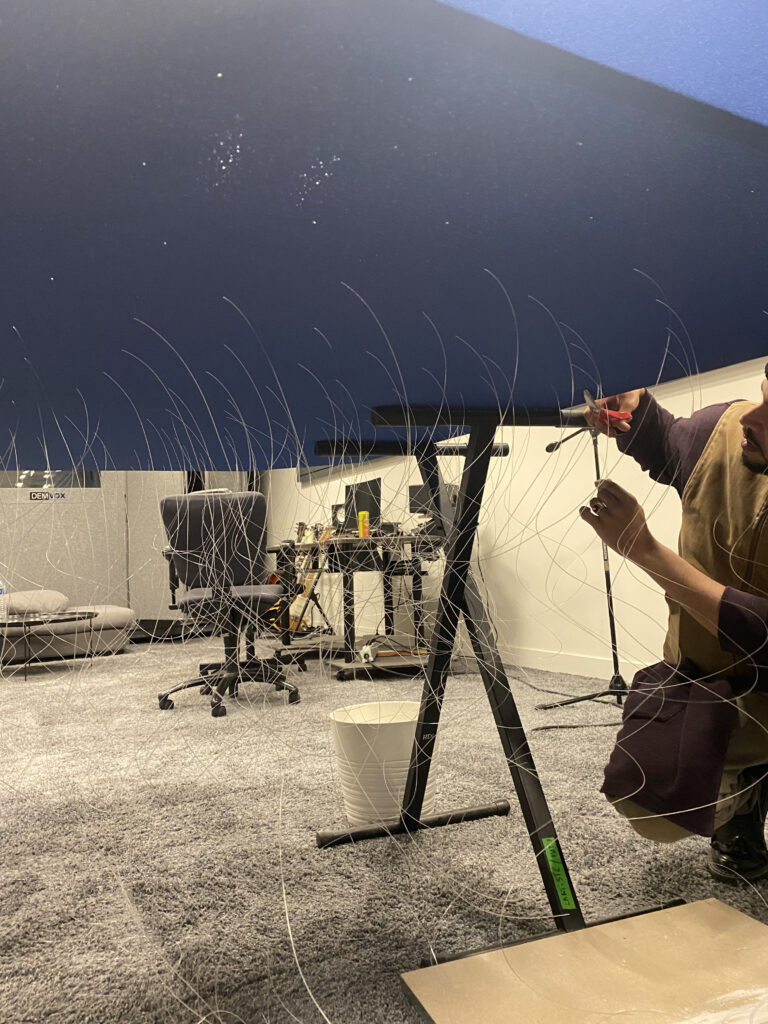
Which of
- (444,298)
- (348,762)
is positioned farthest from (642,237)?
(348,762)

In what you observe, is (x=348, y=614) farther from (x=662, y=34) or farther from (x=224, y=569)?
(x=662, y=34)

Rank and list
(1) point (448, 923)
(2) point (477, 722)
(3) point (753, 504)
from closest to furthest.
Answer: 1. (3) point (753, 504)
2. (1) point (448, 923)
3. (2) point (477, 722)

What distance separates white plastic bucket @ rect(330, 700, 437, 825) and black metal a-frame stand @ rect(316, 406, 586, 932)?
0.05 metres

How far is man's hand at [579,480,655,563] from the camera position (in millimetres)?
883

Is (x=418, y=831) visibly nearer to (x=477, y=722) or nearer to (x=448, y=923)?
(x=448, y=923)

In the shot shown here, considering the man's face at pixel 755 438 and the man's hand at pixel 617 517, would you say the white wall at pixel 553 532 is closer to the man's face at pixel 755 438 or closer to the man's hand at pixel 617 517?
the man's face at pixel 755 438

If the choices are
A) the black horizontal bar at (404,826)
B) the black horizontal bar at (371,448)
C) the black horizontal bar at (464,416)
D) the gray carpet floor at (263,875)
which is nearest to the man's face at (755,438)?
the black horizontal bar at (464,416)

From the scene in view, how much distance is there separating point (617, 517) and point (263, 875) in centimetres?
97

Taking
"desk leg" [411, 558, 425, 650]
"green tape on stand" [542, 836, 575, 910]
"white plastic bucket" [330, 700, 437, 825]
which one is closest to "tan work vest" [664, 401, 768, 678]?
"green tape on stand" [542, 836, 575, 910]

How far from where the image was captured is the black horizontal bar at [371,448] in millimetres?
1200

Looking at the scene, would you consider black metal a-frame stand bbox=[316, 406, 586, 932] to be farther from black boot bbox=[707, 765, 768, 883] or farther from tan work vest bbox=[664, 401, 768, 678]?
black boot bbox=[707, 765, 768, 883]

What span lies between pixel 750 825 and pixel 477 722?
3.94ft

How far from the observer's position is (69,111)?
387mm

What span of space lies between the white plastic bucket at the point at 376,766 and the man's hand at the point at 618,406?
78 centimetres
